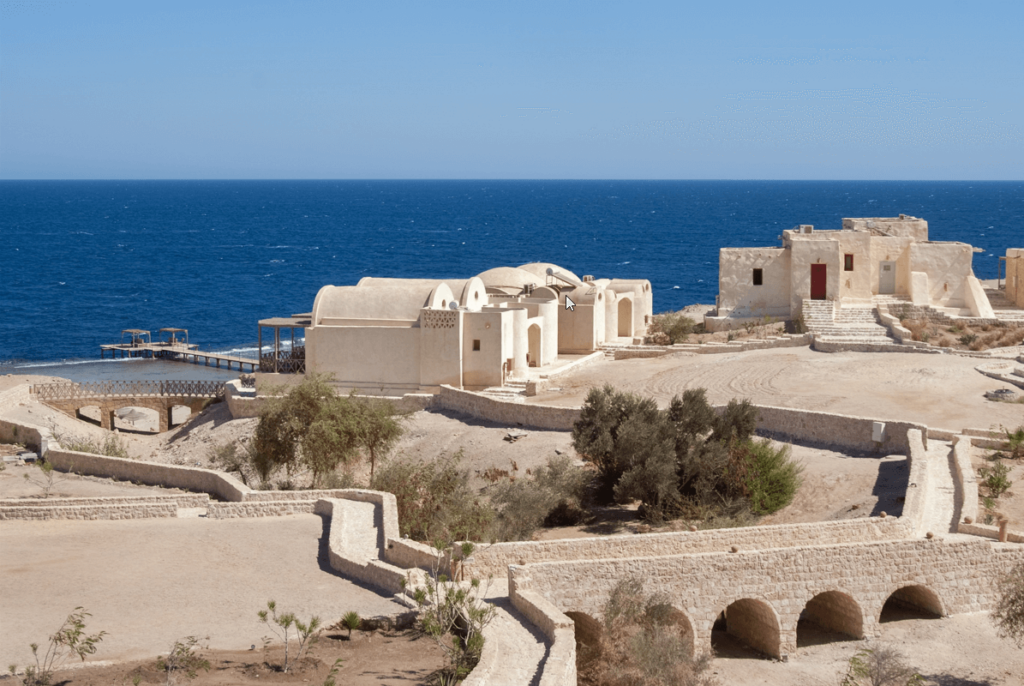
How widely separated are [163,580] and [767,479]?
11.4 meters

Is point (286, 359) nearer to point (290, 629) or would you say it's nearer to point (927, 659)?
point (290, 629)

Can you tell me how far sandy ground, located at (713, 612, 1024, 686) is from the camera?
53.2 feet

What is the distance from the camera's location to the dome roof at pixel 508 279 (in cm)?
3788

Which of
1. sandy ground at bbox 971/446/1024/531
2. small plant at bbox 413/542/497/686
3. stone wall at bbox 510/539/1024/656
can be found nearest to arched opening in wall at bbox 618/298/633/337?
sandy ground at bbox 971/446/1024/531

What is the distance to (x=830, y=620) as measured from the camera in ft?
61.2

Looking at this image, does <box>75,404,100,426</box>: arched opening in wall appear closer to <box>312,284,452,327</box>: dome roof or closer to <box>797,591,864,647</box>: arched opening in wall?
<box>312,284,452,327</box>: dome roof

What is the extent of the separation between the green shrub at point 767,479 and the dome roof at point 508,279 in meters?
15.9

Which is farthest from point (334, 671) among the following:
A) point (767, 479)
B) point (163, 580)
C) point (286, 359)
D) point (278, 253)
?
point (278, 253)

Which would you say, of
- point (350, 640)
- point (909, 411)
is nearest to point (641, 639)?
point (350, 640)

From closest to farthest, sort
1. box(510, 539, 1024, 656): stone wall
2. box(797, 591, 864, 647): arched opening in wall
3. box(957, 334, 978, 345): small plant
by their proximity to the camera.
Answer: box(510, 539, 1024, 656): stone wall < box(797, 591, 864, 647): arched opening in wall < box(957, 334, 978, 345): small plant

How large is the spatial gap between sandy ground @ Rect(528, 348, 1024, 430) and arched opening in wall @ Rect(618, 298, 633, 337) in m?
5.02

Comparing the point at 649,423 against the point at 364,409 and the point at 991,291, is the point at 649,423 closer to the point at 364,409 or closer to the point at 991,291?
the point at 364,409

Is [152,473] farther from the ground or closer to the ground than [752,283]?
closer to the ground

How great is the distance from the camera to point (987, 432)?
76.9 feet
